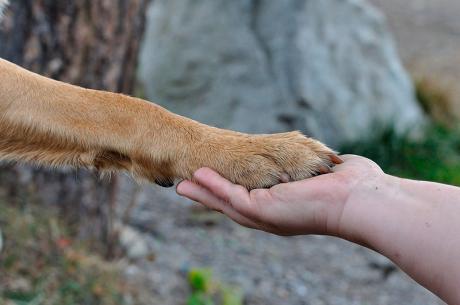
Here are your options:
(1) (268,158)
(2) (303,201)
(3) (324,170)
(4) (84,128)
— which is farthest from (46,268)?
(2) (303,201)

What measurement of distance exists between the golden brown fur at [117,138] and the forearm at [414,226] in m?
0.58

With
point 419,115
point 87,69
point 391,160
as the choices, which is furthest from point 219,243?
point 419,115

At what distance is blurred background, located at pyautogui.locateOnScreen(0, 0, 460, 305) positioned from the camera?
4.54 meters

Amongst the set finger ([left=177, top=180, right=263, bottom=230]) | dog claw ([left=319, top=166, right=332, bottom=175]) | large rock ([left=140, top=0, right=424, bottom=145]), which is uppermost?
large rock ([left=140, top=0, right=424, bottom=145])

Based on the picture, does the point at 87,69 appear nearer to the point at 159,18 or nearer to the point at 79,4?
the point at 79,4

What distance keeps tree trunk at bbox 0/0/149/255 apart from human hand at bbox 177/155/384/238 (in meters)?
2.10

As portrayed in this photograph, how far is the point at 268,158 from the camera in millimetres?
2938

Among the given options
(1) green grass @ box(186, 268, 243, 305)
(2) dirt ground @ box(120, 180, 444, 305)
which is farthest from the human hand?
(2) dirt ground @ box(120, 180, 444, 305)

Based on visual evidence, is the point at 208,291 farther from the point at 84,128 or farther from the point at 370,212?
the point at 370,212

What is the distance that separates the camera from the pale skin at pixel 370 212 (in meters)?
2.11

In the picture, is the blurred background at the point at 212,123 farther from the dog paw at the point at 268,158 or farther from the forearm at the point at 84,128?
the dog paw at the point at 268,158

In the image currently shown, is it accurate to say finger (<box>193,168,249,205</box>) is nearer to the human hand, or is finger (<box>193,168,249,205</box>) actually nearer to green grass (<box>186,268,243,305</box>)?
the human hand

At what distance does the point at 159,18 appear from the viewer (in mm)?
8227

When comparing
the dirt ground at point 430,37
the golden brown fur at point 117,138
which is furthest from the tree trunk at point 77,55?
the dirt ground at point 430,37
